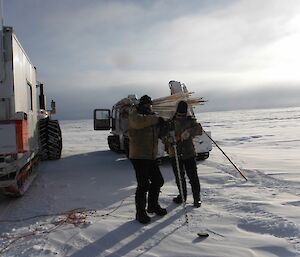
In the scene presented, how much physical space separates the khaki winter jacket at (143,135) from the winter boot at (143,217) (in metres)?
0.77

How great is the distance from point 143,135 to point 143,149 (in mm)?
206

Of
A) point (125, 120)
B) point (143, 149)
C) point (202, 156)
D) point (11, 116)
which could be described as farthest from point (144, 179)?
point (125, 120)

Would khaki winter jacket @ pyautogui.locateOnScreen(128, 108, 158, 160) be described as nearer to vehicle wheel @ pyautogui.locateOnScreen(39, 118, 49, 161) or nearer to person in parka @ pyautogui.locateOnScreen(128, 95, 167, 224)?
person in parka @ pyautogui.locateOnScreen(128, 95, 167, 224)

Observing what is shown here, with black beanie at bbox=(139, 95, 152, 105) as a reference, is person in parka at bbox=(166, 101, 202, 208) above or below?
below

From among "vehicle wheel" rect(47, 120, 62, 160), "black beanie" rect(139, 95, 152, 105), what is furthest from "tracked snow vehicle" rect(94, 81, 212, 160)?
"black beanie" rect(139, 95, 152, 105)

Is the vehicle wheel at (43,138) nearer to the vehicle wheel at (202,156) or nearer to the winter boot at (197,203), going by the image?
the vehicle wheel at (202,156)

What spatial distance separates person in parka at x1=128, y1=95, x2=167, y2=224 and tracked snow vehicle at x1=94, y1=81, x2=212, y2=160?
2.81m

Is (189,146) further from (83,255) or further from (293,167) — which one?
(293,167)

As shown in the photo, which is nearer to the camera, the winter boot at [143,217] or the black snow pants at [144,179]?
the winter boot at [143,217]

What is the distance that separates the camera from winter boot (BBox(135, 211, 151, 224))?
5.61 metres

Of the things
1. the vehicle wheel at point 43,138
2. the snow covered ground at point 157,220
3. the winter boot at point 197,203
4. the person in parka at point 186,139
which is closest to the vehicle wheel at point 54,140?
the vehicle wheel at point 43,138

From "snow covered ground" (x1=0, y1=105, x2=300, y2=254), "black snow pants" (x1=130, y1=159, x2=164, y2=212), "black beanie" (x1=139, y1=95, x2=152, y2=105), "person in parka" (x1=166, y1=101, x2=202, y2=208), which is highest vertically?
"black beanie" (x1=139, y1=95, x2=152, y2=105)

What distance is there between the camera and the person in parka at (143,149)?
5.71m

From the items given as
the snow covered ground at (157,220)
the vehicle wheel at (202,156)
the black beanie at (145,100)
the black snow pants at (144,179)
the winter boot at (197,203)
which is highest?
the black beanie at (145,100)
